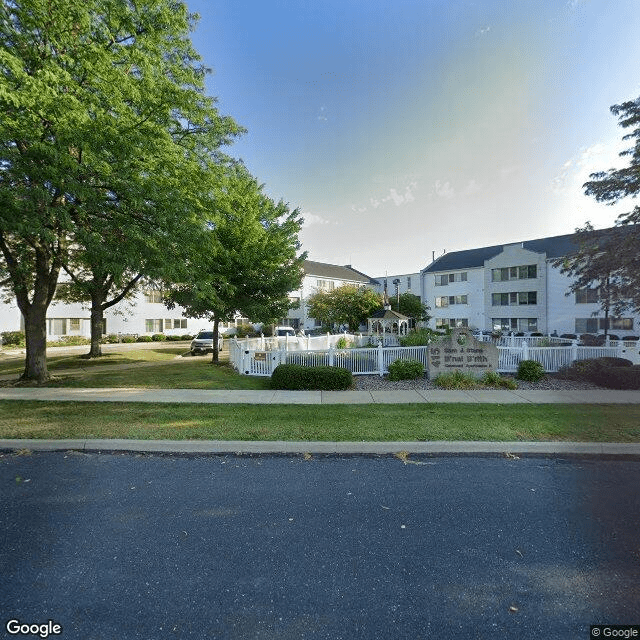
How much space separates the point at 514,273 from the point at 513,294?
2.16 m

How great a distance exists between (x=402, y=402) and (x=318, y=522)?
5.96m

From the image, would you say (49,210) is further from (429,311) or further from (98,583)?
(429,311)

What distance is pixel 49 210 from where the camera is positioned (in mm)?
8648

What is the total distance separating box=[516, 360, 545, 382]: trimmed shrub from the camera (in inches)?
480

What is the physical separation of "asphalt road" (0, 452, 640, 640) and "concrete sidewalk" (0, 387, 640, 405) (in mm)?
4181

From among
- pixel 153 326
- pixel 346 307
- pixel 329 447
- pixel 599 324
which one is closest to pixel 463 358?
pixel 329 447

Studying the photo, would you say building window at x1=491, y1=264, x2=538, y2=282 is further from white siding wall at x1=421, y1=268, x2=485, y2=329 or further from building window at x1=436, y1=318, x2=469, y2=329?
building window at x1=436, y1=318, x2=469, y2=329

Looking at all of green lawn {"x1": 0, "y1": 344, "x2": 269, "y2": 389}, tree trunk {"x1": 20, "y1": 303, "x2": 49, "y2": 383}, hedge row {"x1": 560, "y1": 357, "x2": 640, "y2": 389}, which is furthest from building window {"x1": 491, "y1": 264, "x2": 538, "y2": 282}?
tree trunk {"x1": 20, "y1": 303, "x2": 49, "y2": 383}

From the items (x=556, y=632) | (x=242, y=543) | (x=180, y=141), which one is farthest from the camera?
(x=180, y=141)

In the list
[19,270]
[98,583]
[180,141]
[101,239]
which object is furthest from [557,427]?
[19,270]

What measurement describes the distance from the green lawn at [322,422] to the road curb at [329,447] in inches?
9.1

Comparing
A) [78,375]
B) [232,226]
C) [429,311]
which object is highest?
[232,226]
